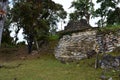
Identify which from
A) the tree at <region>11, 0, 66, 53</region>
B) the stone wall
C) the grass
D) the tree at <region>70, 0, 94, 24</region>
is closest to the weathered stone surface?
the stone wall

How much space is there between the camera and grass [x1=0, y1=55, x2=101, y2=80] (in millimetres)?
19359

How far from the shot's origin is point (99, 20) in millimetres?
39031

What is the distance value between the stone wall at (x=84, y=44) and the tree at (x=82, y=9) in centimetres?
1529

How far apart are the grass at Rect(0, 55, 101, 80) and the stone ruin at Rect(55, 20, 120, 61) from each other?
1.33 metres

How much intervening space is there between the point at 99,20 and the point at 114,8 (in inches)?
142

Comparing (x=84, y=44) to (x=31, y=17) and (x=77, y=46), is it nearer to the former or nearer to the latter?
(x=77, y=46)

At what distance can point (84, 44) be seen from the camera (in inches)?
1039

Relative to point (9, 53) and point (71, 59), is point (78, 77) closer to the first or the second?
point (71, 59)

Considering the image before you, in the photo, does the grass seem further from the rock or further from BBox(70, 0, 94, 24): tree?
BBox(70, 0, 94, 24): tree

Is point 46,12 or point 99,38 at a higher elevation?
point 46,12

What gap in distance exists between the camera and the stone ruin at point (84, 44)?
24.3 m

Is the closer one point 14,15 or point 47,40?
point 14,15

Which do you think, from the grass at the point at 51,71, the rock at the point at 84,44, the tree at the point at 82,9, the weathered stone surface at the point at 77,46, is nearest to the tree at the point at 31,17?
the rock at the point at 84,44

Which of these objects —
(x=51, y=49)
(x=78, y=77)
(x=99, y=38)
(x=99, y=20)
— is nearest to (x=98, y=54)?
(x=99, y=38)
